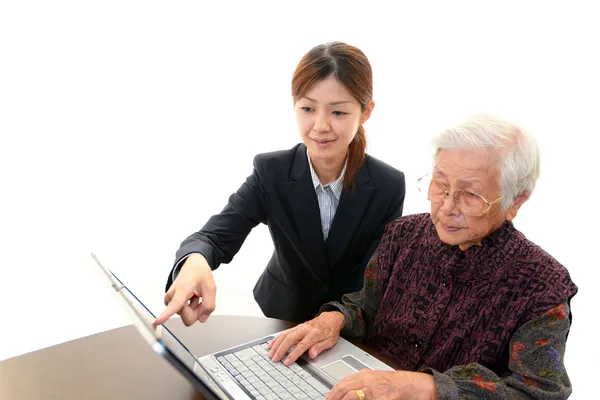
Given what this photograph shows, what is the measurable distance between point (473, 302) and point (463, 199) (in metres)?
0.26

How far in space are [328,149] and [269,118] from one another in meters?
1.71

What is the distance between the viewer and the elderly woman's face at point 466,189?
4.08ft

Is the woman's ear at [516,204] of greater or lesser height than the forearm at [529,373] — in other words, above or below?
above

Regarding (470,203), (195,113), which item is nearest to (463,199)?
(470,203)

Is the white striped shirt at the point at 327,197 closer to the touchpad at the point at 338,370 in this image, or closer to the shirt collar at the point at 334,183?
the shirt collar at the point at 334,183

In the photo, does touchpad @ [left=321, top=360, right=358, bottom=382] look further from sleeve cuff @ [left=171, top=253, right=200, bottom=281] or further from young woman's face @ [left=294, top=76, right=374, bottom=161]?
young woman's face @ [left=294, top=76, right=374, bottom=161]

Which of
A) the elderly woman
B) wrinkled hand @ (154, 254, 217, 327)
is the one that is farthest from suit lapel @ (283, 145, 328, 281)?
wrinkled hand @ (154, 254, 217, 327)

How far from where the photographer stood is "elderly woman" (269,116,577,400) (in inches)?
45.2

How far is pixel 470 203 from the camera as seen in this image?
4.19ft

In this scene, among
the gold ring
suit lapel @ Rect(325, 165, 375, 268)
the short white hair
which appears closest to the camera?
the gold ring

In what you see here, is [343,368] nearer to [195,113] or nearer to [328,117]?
[328,117]

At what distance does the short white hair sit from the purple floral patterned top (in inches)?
5.6

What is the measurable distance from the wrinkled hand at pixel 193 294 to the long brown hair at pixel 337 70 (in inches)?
26.2

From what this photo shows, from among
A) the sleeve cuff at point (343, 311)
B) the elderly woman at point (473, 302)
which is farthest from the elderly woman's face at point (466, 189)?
the sleeve cuff at point (343, 311)
